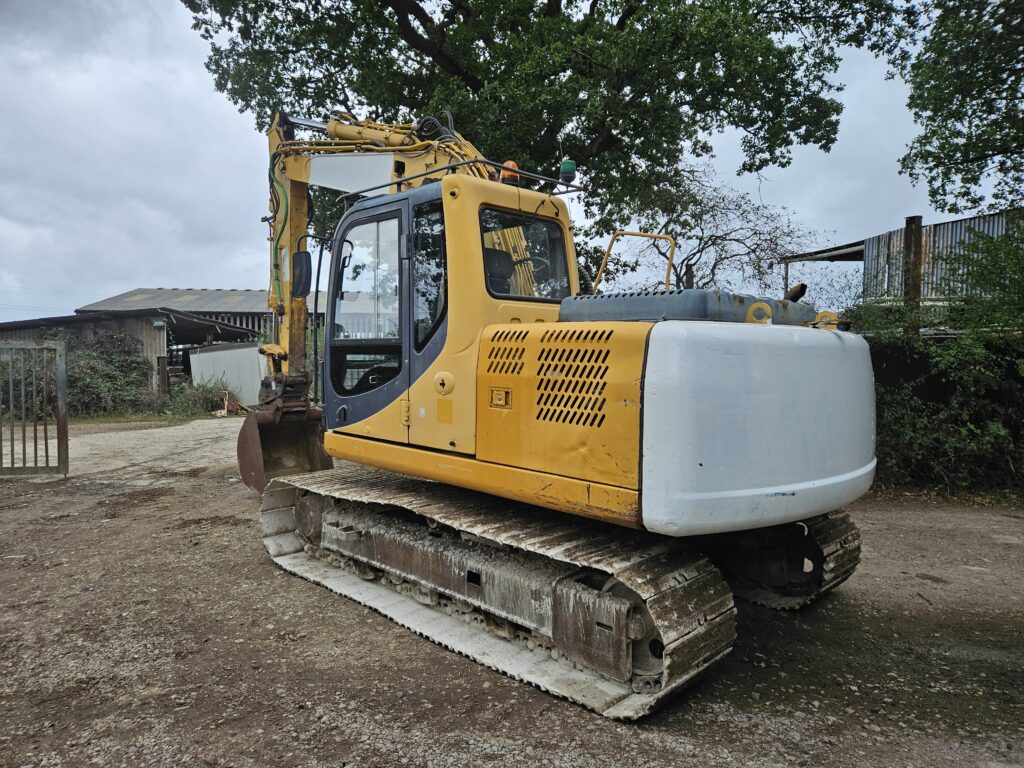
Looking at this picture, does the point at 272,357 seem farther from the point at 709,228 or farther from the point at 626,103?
the point at 709,228

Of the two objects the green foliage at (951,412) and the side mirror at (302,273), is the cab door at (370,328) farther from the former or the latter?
the green foliage at (951,412)

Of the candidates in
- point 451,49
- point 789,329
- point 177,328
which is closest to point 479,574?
point 789,329

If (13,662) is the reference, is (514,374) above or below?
above

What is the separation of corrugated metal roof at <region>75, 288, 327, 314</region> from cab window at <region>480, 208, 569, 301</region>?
69.2ft

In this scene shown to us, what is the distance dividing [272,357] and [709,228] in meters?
8.46

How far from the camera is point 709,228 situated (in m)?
11.9

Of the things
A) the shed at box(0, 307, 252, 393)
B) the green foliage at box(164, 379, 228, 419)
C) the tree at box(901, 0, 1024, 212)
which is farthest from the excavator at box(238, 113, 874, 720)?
the shed at box(0, 307, 252, 393)

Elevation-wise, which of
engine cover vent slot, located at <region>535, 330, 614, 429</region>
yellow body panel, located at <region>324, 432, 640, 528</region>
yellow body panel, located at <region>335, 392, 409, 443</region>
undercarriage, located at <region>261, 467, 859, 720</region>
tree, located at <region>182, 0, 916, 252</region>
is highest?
tree, located at <region>182, 0, 916, 252</region>

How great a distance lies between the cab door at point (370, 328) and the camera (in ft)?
14.1

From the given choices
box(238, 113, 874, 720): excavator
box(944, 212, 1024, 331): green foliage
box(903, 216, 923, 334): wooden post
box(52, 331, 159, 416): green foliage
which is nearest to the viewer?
box(238, 113, 874, 720): excavator

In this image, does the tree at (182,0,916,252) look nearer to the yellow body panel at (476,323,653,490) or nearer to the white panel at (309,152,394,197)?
the white panel at (309,152,394,197)

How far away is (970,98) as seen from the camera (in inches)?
436

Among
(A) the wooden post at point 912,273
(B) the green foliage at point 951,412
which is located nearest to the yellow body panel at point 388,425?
(B) the green foliage at point 951,412

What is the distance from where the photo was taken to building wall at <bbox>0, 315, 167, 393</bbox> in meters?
18.2
